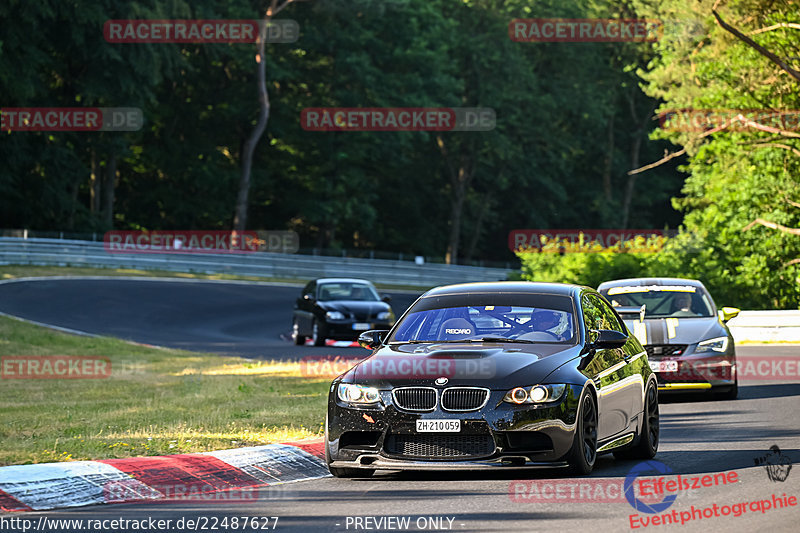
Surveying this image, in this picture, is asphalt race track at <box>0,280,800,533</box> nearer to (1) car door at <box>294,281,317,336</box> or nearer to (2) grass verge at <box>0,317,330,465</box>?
(2) grass verge at <box>0,317,330,465</box>

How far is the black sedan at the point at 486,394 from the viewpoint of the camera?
367 inches

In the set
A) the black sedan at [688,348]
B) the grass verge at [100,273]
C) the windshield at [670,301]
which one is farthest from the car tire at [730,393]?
the grass verge at [100,273]

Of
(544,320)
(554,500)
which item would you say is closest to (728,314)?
(544,320)

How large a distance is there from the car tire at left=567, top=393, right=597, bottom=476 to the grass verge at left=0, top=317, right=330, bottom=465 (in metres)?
3.11

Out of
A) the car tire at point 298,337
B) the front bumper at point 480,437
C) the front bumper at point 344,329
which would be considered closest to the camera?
the front bumper at point 480,437

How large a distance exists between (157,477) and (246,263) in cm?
4650

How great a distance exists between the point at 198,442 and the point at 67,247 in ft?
135

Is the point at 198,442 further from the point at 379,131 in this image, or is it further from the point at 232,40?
the point at 379,131

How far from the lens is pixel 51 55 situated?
58875 millimetres

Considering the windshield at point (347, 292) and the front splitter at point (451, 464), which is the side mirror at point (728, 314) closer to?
the front splitter at point (451, 464)

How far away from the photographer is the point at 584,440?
973cm

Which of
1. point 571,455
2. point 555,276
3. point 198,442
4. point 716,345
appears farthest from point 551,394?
point 555,276

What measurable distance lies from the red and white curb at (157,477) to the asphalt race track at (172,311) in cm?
1602

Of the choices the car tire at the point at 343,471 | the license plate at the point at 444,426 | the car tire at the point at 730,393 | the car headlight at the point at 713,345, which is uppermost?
the car headlight at the point at 713,345
